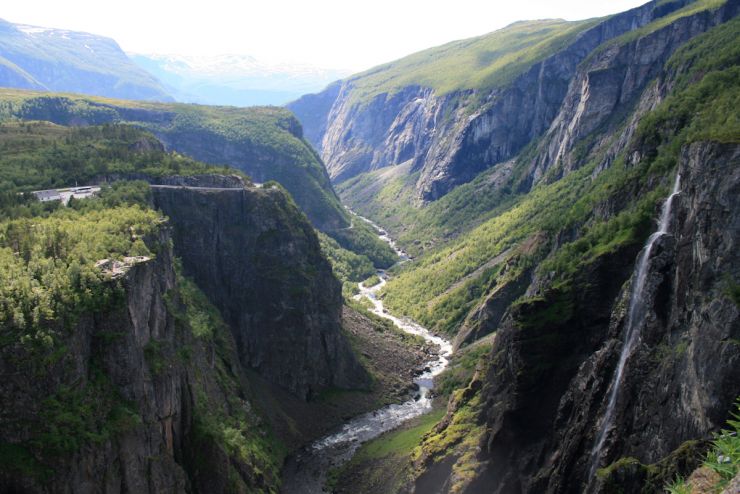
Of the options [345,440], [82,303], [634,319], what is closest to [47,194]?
[82,303]

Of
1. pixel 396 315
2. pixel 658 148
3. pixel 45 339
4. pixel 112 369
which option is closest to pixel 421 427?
pixel 658 148

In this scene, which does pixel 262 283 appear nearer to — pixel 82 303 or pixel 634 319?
pixel 82 303

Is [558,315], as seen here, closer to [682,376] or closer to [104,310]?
[682,376]

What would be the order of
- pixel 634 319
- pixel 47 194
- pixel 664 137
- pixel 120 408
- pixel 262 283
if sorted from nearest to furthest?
1. pixel 120 408
2. pixel 634 319
3. pixel 664 137
4. pixel 47 194
5. pixel 262 283

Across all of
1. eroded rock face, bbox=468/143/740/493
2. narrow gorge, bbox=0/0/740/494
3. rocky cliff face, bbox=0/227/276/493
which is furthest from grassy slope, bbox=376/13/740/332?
rocky cliff face, bbox=0/227/276/493

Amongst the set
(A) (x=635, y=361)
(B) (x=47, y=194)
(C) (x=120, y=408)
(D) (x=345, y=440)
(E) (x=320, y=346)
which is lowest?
(D) (x=345, y=440)

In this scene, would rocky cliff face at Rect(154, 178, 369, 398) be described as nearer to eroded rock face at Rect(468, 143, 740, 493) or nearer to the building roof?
the building roof

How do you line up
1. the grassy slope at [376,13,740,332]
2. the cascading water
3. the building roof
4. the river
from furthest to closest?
1. the building roof
2. the river
3. the grassy slope at [376,13,740,332]
4. the cascading water
